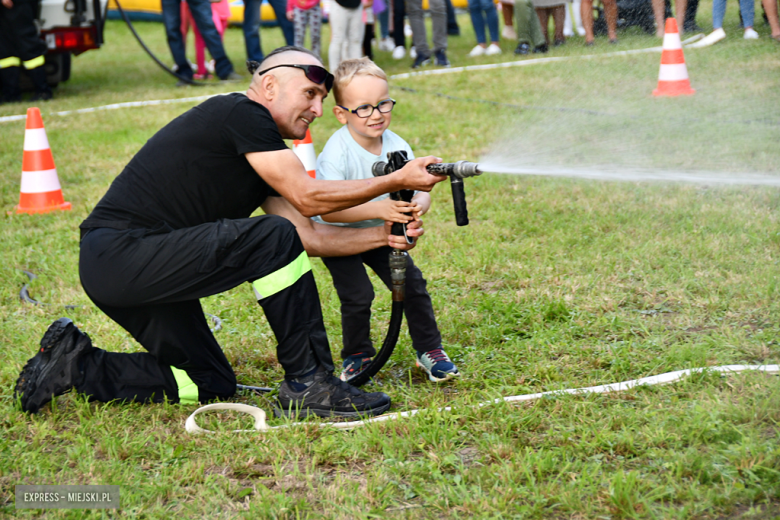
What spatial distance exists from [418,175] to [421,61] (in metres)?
8.68

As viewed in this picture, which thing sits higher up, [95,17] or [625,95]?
[95,17]

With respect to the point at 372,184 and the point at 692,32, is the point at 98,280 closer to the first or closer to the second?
the point at 372,184

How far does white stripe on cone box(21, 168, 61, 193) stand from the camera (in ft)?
18.7

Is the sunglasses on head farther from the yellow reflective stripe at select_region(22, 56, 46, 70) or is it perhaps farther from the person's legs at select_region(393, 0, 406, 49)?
the person's legs at select_region(393, 0, 406, 49)


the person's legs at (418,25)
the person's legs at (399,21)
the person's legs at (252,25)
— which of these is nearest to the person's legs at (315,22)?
the person's legs at (252,25)

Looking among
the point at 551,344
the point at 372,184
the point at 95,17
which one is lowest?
the point at 551,344

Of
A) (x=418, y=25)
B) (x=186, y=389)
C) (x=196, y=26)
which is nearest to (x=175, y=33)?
(x=196, y=26)

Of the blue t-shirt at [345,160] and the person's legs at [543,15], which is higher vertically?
the person's legs at [543,15]

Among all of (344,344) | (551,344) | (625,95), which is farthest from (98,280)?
(625,95)

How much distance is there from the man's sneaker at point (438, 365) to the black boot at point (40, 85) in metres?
8.78

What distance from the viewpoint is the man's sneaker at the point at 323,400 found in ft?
9.32

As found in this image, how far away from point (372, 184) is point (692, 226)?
2.64 meters

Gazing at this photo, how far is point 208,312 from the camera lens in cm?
400

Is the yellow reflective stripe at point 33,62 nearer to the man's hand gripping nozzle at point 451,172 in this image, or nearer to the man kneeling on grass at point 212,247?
the man kneeling on grass at point 212,247
